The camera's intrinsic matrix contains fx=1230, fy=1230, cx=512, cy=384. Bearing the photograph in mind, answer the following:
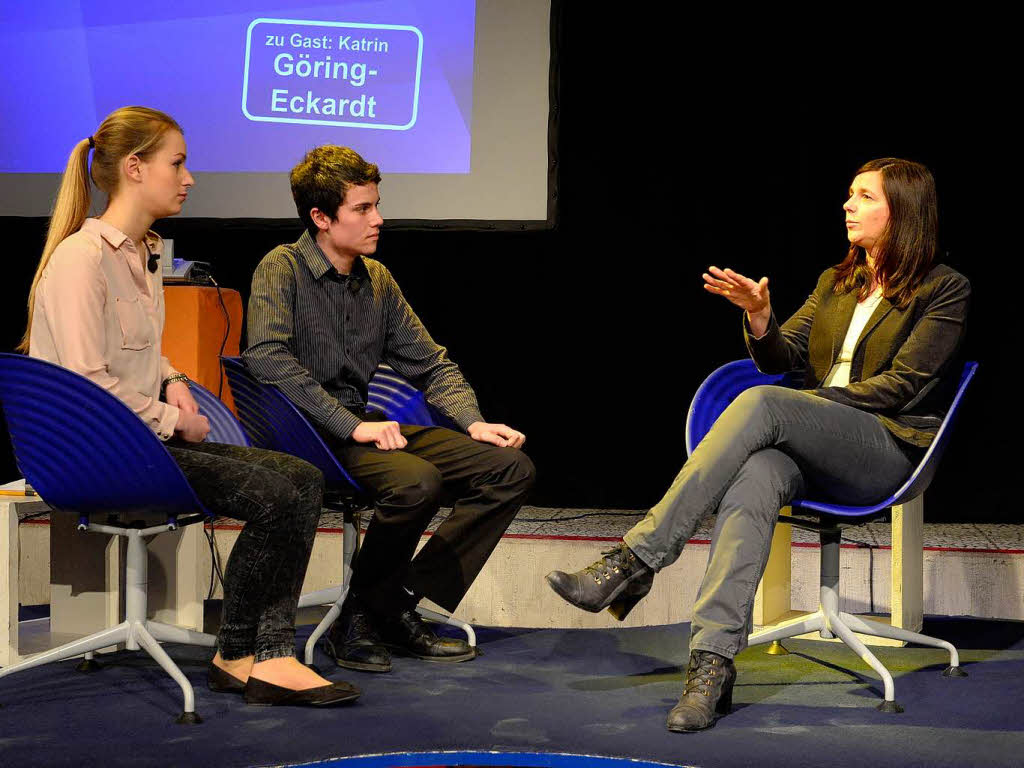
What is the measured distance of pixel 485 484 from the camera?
2.96 meters

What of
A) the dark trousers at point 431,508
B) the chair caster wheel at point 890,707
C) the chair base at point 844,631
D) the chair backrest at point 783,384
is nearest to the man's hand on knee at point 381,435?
the dark trousers at point 431,508

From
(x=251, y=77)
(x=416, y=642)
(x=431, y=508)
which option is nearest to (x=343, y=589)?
(x=416, y=642)

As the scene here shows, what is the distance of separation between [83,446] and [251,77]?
7.06 ft

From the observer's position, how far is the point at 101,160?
2.63 m

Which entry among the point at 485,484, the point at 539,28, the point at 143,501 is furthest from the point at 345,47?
the point at 143,501

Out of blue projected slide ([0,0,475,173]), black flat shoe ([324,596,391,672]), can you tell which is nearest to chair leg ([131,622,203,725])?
black flat shoe ([324,596,391,672])

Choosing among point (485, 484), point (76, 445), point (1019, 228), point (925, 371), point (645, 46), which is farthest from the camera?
point (645, 46)

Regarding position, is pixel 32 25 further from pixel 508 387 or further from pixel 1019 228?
pixel 1019 228

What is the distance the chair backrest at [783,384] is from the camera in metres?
2.69

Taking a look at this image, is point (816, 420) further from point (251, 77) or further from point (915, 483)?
point (251, 77)

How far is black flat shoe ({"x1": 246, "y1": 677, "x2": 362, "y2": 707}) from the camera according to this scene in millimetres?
2494

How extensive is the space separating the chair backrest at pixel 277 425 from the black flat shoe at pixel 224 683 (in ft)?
1.62

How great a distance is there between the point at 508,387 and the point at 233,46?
1.52 meters

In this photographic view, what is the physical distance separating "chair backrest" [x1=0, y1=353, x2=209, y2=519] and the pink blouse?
0.06 metres
